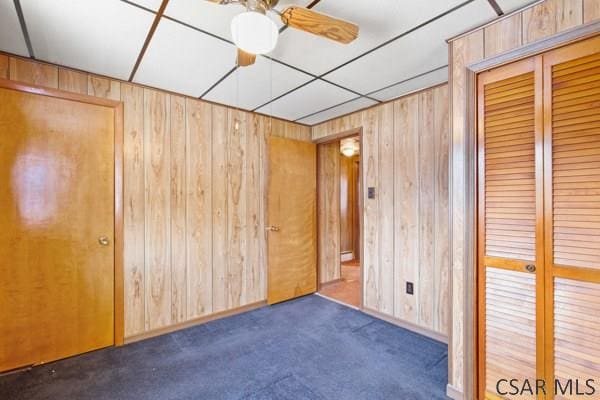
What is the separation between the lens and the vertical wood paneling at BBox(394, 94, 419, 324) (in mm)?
2770

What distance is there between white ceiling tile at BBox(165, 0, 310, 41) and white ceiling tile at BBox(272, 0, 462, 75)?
184mm

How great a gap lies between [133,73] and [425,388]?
3255mm

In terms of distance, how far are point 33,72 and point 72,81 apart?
0.23 m

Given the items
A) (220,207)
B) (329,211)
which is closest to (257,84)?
(220,207)

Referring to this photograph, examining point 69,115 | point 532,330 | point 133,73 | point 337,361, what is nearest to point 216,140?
point 133,73

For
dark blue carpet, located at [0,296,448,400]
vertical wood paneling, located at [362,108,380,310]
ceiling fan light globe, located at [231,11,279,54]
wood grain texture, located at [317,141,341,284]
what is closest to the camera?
ceiling fan light globe, located at [231,11,279,54]

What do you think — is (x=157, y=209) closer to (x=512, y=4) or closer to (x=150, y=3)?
(x=150, y=3)

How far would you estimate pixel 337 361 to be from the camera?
2.23m

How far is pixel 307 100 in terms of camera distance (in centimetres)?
293

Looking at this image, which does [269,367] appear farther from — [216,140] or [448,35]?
[448,35]

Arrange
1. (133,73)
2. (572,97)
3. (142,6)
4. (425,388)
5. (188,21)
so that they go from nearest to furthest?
(572,97), (142,6), (188,21), (425,388), (133,73)

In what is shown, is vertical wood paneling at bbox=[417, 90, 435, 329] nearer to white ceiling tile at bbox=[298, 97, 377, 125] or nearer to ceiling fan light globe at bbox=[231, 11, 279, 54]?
white ceiling tile at bbox=[298, 97, 377, 125]

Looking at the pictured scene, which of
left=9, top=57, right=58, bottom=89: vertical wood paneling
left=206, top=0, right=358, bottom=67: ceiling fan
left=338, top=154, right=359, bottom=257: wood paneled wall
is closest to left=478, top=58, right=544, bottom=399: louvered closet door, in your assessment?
left=206, top=0, right=358, bottom=67: ceiling fan

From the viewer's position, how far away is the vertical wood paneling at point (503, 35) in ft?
5.08
